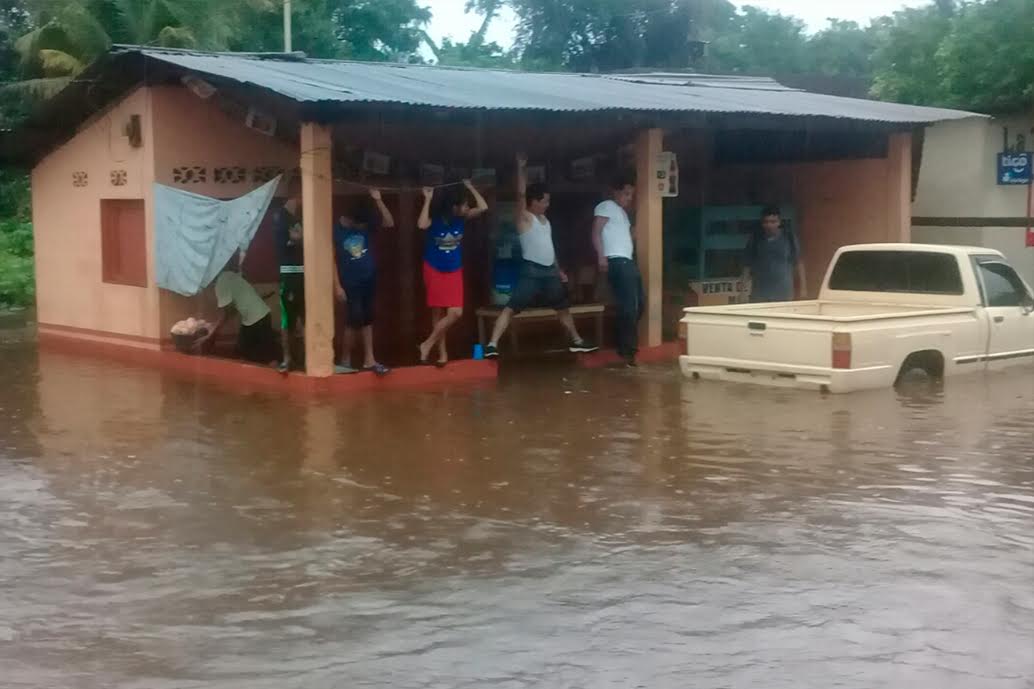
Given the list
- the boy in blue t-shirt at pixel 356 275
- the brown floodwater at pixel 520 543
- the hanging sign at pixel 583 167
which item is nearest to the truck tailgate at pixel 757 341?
the brown floodwater at pixel 520 543

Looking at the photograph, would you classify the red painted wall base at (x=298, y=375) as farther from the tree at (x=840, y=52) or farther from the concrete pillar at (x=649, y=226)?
the tree at (x=840, y=52)

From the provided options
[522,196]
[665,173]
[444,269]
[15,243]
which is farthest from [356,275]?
[15,243]

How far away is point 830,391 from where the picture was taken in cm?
1241

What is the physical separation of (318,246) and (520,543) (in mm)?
5857

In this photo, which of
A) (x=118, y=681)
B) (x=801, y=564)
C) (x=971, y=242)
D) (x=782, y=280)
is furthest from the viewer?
(x=971, y=242)

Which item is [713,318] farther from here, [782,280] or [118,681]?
[118,681]

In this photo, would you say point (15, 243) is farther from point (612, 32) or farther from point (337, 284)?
point (612, 32)

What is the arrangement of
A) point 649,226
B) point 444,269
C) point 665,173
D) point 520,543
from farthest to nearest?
point 665,173 < point 649,226 < point 444,269 < point 520,543

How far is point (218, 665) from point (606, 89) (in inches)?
465

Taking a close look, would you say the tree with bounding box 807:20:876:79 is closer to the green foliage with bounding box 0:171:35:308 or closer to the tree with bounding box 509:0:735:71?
the tree with bounding box 509:0:735:71

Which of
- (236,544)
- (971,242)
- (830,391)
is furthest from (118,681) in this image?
(971,242)

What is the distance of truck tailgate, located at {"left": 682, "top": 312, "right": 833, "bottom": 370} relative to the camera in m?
12.4

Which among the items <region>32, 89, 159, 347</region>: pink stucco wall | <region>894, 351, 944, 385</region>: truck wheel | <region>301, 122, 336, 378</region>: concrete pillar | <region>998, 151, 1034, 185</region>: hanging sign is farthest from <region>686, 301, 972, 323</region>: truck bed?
<region>998, 151, 1034, 185</region>: hanging sign

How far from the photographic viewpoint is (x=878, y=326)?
490 inches
